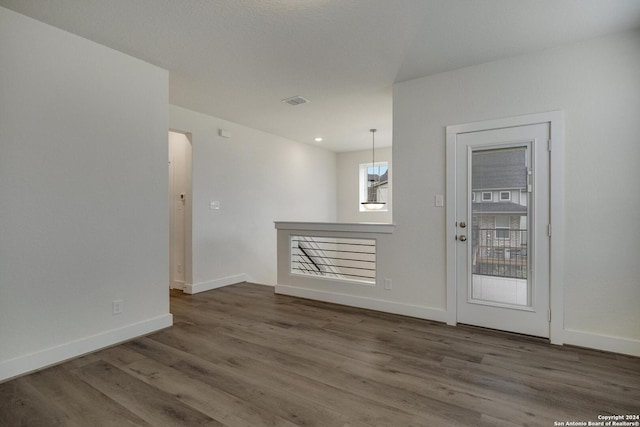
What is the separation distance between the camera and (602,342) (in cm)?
268

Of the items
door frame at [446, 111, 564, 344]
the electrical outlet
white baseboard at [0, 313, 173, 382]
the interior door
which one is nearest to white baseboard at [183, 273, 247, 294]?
white baseboard at [0, 313, 173, 382]

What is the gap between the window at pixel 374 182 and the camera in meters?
7.69

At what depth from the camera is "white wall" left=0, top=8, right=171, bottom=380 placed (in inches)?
91.1

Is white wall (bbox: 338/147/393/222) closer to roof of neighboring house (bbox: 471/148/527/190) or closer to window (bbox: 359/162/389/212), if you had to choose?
window (bbox: 359/162/389/212)

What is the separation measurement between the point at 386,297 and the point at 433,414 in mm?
1910

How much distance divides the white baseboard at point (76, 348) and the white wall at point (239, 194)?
150cm

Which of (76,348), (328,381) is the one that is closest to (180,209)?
(76,348)

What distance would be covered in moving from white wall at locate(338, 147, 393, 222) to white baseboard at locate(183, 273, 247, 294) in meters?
3.49

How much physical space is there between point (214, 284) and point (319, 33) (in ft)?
12.5

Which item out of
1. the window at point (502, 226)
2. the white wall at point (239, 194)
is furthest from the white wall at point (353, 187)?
the window at point (502, 226)

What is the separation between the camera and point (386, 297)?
374 cm

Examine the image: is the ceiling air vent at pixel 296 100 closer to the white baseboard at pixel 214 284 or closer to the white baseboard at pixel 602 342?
the white baseboard at pixel 214 284

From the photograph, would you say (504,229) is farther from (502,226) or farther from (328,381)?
(328,381)

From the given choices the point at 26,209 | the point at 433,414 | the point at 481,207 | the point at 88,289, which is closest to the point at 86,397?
the point at 88,289
